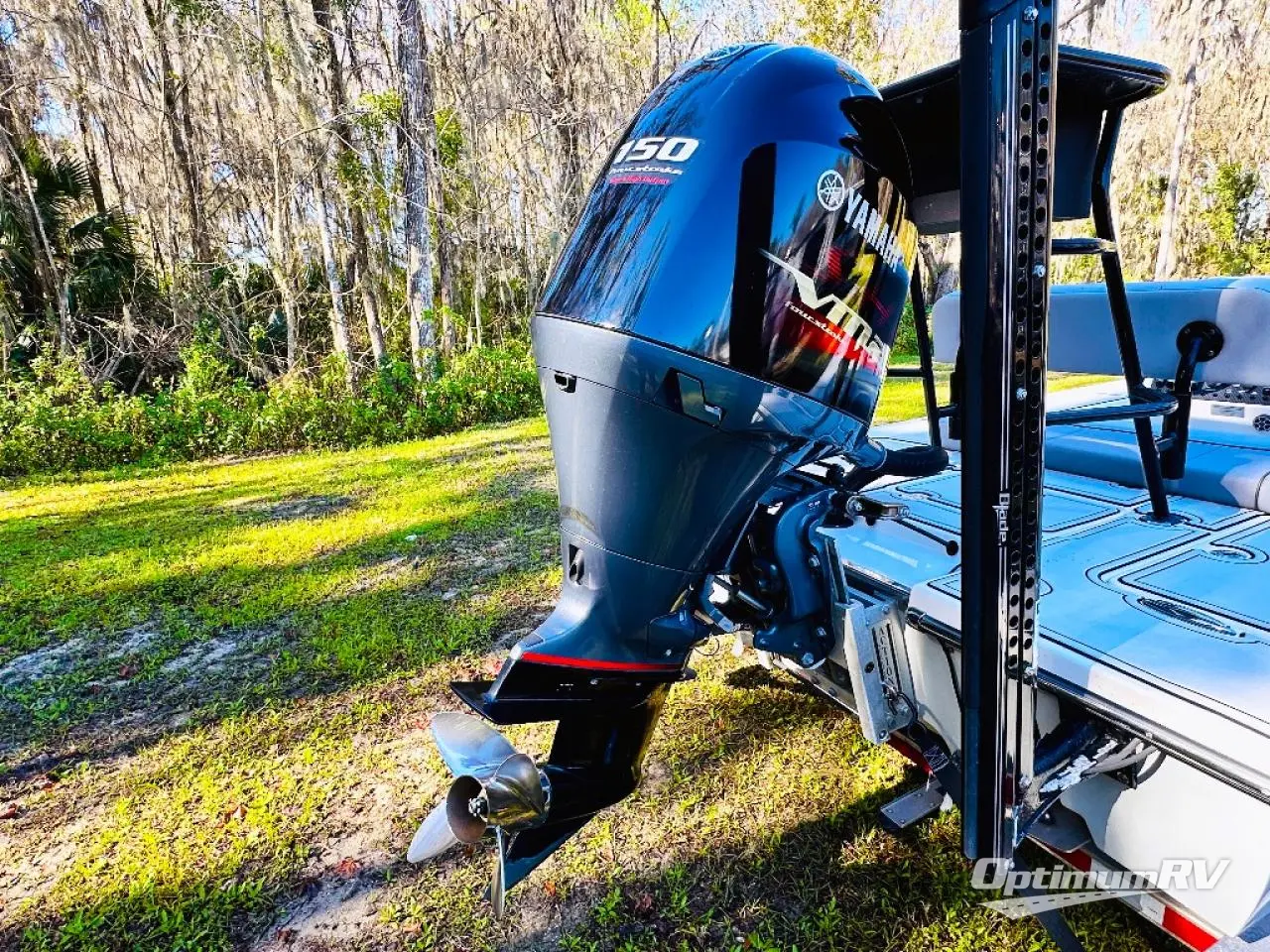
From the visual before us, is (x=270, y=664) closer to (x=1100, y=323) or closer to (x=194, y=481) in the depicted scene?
(x=1100, y=323)

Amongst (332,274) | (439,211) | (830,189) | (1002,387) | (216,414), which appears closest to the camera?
(1002,387)

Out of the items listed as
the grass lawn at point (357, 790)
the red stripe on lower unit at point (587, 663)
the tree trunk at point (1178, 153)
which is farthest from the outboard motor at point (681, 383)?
the tree trunk at point (1178, 153)

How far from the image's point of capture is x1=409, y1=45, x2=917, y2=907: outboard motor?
1.29m

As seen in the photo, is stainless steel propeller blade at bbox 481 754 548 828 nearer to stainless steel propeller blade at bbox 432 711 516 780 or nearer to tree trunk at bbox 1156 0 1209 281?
stainless steel propeller blade at bbox 432 711 516 780

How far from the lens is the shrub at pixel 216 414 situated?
652cm

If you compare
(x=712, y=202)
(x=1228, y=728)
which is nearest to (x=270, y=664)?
(x=712, y=202)

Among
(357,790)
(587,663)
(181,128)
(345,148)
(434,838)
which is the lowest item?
(357,790)

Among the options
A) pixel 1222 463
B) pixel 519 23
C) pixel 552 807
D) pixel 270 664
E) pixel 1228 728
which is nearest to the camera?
pixel 1228 728

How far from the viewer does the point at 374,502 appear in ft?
16.8

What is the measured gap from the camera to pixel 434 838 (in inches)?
49.0

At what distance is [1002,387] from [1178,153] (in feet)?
62.8

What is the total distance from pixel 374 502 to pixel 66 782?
294 centimetres

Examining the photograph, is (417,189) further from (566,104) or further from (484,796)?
(484,796)

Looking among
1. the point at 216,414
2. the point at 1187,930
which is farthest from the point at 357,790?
the point at 216,414
